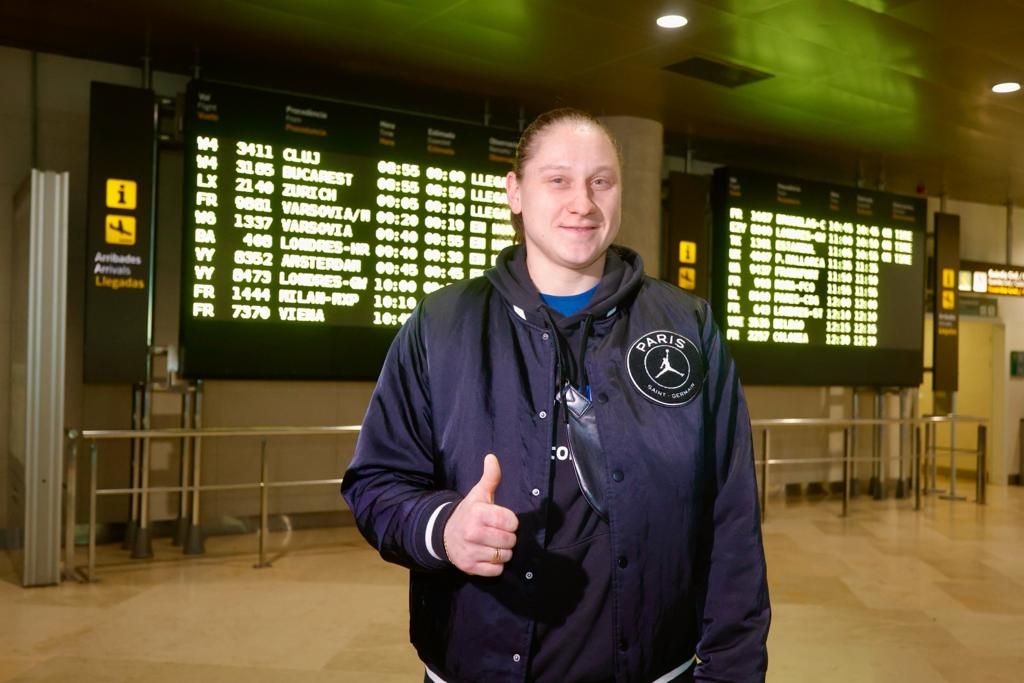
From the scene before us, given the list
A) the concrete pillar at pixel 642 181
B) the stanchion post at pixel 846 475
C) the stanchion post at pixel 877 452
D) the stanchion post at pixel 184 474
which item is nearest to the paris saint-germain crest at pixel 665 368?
the stanchion post at pixel 184 474

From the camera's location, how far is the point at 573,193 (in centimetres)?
139

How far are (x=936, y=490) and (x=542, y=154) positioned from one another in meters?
8.39

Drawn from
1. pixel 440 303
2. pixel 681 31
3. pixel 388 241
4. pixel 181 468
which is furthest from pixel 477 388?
pixel 181 468

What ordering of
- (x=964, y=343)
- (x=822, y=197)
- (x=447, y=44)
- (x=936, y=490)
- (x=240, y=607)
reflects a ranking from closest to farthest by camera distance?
(x=240, y=607) → (x=447, y=44) → (x=822, y=197) → (x=936, y=490) → (x=964, y=343)

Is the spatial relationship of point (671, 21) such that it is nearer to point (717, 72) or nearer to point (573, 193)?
point (717, 72)

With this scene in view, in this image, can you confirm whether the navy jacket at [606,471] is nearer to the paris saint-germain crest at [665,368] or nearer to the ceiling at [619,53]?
the paris saint-germain crest at [665,368]

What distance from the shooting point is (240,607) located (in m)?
4.26

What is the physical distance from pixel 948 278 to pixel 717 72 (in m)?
4.06

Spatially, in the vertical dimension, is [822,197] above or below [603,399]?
above

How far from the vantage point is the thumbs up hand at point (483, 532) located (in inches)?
45.5

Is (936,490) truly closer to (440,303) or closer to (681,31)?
(681,31)

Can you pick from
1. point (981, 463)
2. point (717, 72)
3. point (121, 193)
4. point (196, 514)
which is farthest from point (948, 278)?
→ point (121, 193)

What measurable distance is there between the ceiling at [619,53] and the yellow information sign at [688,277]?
1.02 meters

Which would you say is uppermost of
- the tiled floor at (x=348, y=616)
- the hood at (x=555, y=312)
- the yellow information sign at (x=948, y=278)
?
the yellow information sign at (x=948, y=278)
